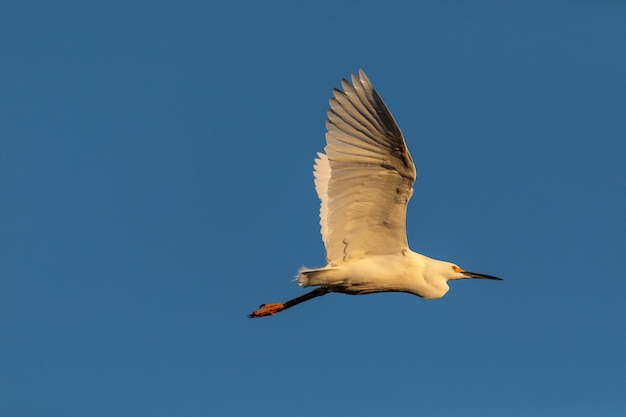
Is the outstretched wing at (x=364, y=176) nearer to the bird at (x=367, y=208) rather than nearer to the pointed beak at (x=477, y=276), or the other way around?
the bird at (x=367, y=208)

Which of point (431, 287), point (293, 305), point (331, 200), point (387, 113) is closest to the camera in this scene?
point (387, 113)

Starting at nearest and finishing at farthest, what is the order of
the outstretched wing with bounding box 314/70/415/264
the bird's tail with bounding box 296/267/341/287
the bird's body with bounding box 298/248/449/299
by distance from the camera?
the outstretched wing with bounding box 314/70/415/264
the bird's tail with bounding box 296/267/341/287
the bird's body with bounding box 298/248/449/299

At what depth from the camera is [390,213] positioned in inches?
373

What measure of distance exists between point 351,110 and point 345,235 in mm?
1686

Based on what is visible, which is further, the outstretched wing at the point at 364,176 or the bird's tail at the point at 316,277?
the bird's tail at the point at 316,277

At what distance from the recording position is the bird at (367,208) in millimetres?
8789

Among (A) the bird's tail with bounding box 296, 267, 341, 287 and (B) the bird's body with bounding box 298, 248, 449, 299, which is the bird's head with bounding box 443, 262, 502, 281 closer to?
(B) the bird's body with bounding box 298, 248, 449, 299

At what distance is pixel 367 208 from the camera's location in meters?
9.47

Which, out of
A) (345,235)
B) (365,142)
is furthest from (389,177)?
(345,235)

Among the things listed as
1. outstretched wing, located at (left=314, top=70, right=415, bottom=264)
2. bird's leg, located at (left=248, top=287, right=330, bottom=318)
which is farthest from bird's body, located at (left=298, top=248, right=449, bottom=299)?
bird's leg, located at (left=248, top=287, right=330, bottom=318)

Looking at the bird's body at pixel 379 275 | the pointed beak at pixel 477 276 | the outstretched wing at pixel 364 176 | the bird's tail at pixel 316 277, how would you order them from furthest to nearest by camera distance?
the pointed beak at pixel 477 276 → the bird's body at pixel 379 275 → the bird's tail at pixel 316 277 → the outstretched wing at pixel 364 176

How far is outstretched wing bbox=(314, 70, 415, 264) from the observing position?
8.73 meters

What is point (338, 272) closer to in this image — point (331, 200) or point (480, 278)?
point (331, 200)

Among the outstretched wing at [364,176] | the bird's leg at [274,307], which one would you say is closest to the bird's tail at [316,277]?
the outstretched wing at [364,176]
